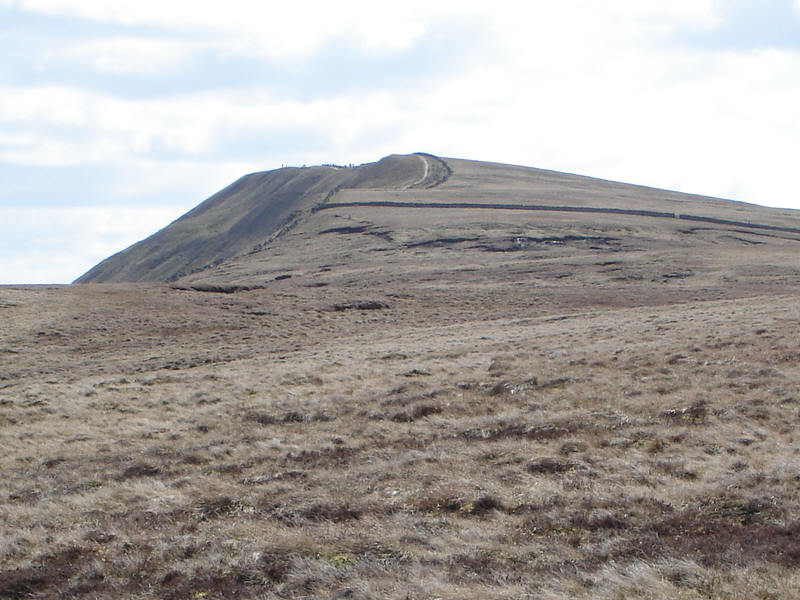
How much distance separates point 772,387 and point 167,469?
1167 centimetres

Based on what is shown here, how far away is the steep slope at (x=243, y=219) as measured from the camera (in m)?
90.3

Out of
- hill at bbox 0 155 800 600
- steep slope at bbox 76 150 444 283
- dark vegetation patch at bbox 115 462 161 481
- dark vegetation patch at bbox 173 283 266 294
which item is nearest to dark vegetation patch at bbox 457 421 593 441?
hill at bbox 0 155 800 600

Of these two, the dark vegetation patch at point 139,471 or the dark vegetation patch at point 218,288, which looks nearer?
the dark vegetation patch at point 139,471

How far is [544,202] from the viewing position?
74.9 m

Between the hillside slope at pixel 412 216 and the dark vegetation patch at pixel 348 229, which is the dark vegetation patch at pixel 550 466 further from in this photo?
the dark vegetation patch at pixel 348 229

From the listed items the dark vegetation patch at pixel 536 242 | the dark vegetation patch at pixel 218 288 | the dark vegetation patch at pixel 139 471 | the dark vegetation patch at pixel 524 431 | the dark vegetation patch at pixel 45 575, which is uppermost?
the dark vegetation patch at pixel 536 242

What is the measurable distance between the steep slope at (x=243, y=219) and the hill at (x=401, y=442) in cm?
4690

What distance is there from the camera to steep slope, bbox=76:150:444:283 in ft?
296

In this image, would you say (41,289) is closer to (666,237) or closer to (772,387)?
(772,387)

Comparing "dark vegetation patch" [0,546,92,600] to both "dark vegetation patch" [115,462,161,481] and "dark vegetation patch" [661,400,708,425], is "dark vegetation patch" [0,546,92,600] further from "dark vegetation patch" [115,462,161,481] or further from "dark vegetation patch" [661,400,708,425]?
"dark vegetation patch" [661,400,708,425]

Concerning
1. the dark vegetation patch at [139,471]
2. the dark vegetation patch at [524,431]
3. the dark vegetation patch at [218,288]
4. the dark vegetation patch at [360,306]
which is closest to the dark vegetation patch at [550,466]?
the dark vegetation patch at [524,431]

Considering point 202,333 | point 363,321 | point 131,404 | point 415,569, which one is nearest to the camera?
point 415,569

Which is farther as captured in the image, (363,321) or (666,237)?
(666,237)

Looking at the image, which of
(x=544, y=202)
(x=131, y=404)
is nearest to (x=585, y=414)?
(x=131, y=404)
